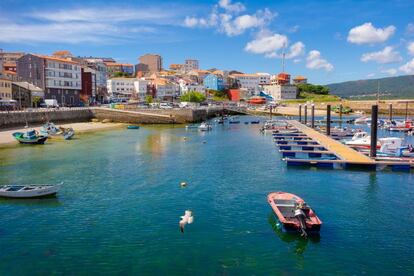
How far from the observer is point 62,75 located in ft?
Result: 350

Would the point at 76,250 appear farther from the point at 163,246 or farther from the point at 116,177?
the point at 116,177

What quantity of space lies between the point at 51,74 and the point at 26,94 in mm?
10564

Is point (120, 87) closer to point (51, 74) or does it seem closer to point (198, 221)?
point (51, 74)

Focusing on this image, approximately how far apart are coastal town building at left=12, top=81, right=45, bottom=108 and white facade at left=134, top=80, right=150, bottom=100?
64199 mm

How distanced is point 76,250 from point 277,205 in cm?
1173

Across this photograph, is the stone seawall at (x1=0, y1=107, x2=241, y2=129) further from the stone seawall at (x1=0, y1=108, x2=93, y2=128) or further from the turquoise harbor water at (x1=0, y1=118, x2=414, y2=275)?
the turquoise harbor water at (x1=0, y1=118, x2=414, y2=275)

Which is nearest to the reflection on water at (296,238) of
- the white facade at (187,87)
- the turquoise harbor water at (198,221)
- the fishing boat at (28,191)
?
the turquoise harbor water at (198,221)

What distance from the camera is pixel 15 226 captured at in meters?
23.5

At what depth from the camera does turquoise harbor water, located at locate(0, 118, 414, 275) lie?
1862 cm

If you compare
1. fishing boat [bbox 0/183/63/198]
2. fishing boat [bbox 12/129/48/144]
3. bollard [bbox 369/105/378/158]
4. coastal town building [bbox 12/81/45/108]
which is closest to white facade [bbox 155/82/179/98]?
coastal town building [bbox 12/81/45/108]

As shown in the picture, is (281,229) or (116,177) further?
(116,177)

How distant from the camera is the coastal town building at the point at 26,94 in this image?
9031 cm

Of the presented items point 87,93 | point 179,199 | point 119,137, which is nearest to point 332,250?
point 179,199

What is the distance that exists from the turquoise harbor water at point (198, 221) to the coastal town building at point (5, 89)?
4692cm
